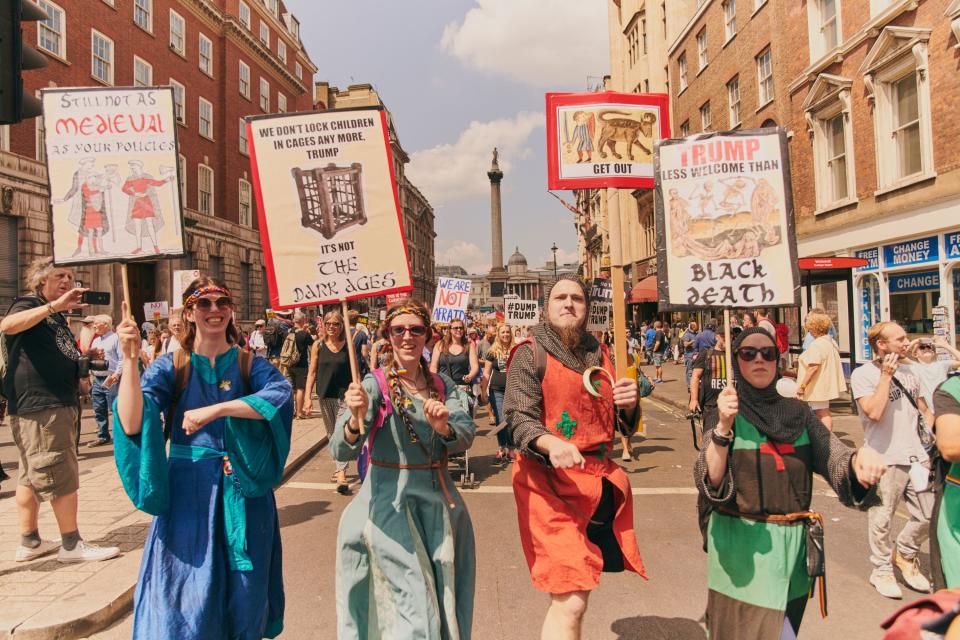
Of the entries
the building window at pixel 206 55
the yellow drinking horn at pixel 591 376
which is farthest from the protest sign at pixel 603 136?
the building window at pixel 206 55

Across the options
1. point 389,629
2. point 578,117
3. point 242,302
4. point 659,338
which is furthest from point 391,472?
point 242,302

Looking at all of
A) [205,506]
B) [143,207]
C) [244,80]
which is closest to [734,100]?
[143,207]

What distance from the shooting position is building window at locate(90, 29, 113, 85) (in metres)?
21.5

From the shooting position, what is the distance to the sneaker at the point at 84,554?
14.6ft

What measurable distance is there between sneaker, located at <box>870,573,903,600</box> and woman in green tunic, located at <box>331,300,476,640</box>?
3.01 m

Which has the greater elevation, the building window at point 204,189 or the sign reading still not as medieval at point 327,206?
the building window at point 204,189

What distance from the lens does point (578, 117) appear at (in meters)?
6.10

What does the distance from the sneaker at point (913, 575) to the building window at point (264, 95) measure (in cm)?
3618

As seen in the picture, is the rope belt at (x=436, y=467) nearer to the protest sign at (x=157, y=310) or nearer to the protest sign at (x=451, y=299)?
the protest sign at (x=451, y=299)

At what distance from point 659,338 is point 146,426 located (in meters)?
20.4

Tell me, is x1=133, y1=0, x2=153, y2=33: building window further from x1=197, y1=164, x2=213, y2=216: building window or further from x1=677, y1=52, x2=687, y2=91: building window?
x1=677, y1=52, x2=687, y2=91: building window

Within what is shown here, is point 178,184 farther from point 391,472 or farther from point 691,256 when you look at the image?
point 691,256

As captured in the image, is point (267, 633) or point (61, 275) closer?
point (267, 633)

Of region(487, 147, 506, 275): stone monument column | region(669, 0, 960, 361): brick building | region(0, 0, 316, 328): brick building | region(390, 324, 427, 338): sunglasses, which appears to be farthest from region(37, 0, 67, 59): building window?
region(487, 147, 506, 275): stone monument column
